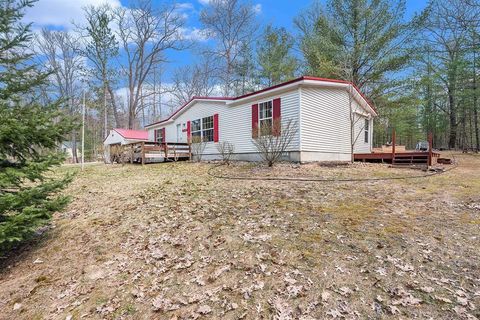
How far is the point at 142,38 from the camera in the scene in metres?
26.5

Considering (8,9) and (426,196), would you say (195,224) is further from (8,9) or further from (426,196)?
(426,196)

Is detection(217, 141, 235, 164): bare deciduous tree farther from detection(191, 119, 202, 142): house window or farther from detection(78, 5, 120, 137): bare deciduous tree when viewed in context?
detection(78, 5, 120, 137): bare deciduous tree

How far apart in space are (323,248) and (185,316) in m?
1.79

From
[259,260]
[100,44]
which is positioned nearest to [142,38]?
[100,44]

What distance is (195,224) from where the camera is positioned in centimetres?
426

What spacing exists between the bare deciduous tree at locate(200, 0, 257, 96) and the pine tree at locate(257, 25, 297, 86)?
67.2 inches

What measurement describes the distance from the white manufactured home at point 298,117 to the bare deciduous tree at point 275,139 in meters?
0.27

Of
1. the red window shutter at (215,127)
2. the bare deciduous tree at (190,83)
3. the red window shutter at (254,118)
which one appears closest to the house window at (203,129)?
the red window shutter at (215,127)

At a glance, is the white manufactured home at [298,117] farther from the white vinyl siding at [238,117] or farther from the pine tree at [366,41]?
the pine tree at [366,41]

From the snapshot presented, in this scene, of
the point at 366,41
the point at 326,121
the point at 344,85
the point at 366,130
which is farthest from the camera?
the point at 366,41

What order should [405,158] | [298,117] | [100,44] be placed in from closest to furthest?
1. [298,117]
2. [405,158]
3. [100,44]

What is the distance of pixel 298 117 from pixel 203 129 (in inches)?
259

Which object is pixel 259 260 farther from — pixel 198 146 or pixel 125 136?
pixel 125 136

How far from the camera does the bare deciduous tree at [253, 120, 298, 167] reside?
9461 mm
